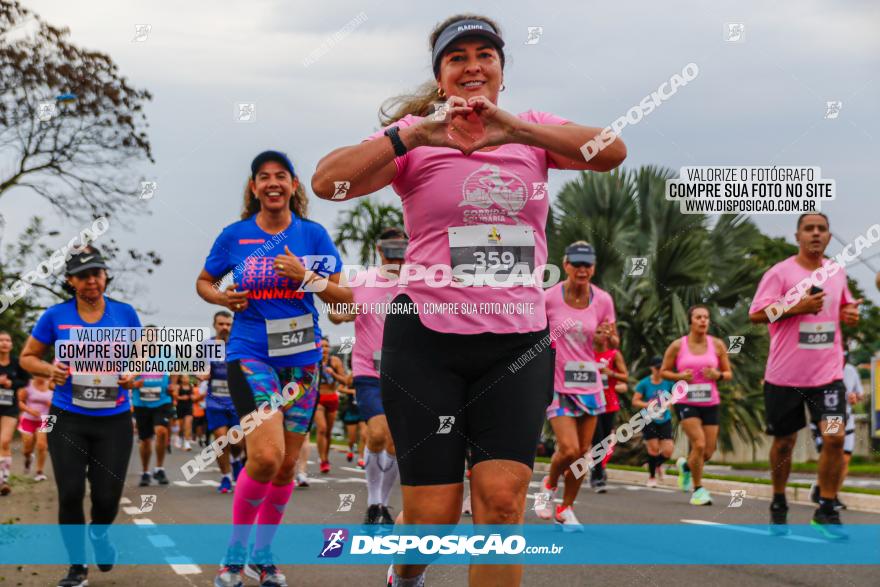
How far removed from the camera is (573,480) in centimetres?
891

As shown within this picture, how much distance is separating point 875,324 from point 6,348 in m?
39.0

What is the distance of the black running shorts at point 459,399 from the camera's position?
3.54 metres

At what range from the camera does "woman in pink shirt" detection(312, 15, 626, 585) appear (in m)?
3.52

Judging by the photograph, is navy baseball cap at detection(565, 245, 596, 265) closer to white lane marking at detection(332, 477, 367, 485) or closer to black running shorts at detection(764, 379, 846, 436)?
black running shorts at detection(764, 379, 846, 436)

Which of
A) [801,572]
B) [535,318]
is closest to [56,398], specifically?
[535,318]

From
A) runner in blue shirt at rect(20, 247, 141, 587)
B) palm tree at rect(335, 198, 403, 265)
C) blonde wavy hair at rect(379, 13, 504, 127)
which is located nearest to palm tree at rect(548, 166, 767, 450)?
palm tree at rect(335, 198, 403, 265)

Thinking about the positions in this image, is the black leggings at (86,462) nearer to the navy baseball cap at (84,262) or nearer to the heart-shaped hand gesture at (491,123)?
the navy baseball cap at (84,262)

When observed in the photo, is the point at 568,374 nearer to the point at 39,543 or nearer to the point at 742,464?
the point at 39,543

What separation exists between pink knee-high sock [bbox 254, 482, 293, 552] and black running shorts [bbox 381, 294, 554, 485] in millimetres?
2618

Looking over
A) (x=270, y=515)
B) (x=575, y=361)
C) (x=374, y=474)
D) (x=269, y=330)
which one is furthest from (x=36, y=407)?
(x=269, y=330)

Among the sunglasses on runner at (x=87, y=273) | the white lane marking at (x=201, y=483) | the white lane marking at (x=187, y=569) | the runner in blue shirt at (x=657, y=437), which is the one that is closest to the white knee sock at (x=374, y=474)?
the white lane marking at (x=187, y=569)

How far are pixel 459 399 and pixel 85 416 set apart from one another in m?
3.76

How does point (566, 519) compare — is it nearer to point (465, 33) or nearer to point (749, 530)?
point (749, 530)

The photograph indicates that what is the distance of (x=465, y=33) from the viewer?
361 cm
